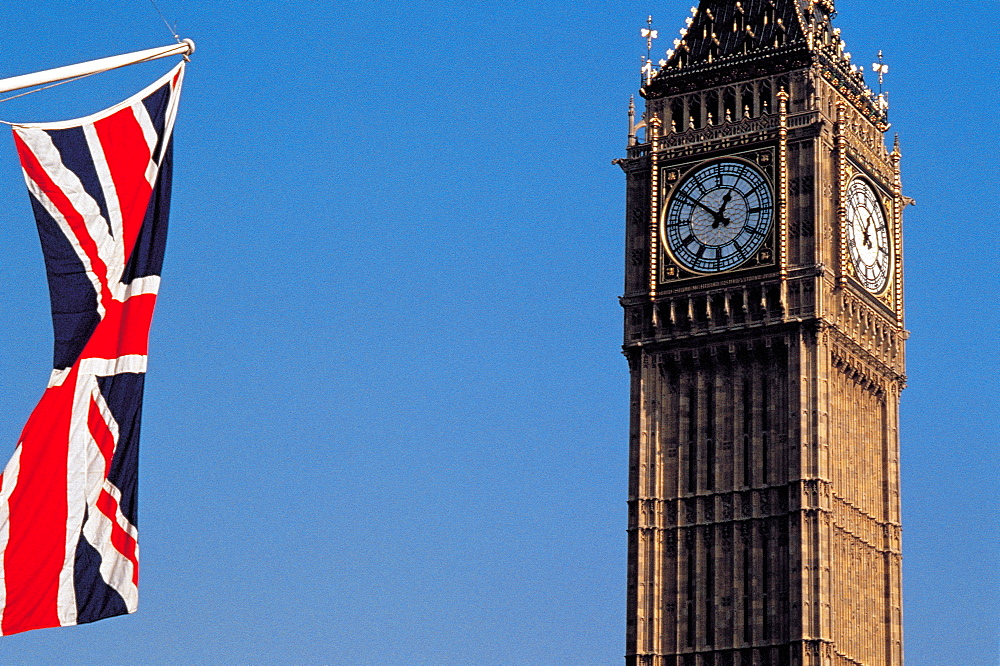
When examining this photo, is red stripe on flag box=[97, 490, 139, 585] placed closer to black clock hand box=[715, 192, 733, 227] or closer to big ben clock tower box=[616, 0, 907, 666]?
big ben clock tower box=[616, 0, 907, 666]

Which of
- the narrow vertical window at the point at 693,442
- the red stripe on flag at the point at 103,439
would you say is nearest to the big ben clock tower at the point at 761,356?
the narrow vertical window at the point at 693,442

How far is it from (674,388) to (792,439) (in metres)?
6.03

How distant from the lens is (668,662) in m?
83.6

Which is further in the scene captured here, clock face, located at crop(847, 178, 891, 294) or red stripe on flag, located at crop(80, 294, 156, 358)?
clock face, located at crop(847, 178, 891, 294)

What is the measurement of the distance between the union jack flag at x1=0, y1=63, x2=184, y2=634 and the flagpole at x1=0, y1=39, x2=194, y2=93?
0.62m

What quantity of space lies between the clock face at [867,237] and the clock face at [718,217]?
4.25 metres

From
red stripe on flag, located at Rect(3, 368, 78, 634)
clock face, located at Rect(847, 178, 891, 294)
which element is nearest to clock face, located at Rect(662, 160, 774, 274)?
clock face, located at Rect(847, 178, 891, 294)

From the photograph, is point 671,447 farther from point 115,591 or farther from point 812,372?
point 115,591

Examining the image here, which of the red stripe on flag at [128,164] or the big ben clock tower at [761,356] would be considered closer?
the red stripe on flag at [128,164]

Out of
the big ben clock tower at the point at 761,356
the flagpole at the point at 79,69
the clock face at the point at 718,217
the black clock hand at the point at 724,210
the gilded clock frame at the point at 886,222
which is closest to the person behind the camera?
the flagpole at the point at 79,69

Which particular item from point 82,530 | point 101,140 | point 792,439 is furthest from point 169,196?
point 792,439

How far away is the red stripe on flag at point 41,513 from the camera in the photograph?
23.8 metres

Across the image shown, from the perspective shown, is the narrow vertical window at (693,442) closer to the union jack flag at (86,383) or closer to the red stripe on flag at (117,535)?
the union jack flag at (86,383)

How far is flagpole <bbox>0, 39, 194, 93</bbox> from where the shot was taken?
2370cm
